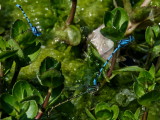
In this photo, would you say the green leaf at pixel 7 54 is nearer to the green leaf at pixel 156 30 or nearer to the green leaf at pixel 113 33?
the green leaf at pixel 113 33

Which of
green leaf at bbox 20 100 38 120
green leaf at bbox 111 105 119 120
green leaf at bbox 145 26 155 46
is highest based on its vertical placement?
green leaf at bbox 20 100 38 120

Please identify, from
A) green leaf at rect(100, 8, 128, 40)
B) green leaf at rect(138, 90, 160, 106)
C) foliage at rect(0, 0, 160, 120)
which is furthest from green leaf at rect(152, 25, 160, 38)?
green leaf at rect(138, 90, 160, 106)

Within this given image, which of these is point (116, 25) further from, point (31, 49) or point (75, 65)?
point (75, 65)

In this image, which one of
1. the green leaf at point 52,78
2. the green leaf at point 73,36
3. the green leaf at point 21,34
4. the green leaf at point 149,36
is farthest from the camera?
the green leaf at point 73,36

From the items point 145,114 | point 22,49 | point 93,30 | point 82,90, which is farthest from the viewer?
point 93,30

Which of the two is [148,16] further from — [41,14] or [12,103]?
[12,103]

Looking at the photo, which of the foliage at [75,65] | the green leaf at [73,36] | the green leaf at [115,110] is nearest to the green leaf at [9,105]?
the foliage at [75,65]

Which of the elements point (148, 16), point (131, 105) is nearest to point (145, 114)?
point (131, 105)

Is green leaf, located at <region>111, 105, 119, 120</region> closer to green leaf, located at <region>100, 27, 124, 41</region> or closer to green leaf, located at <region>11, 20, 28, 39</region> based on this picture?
green leaf, located at <region>100, 27, 124, 41</region>
